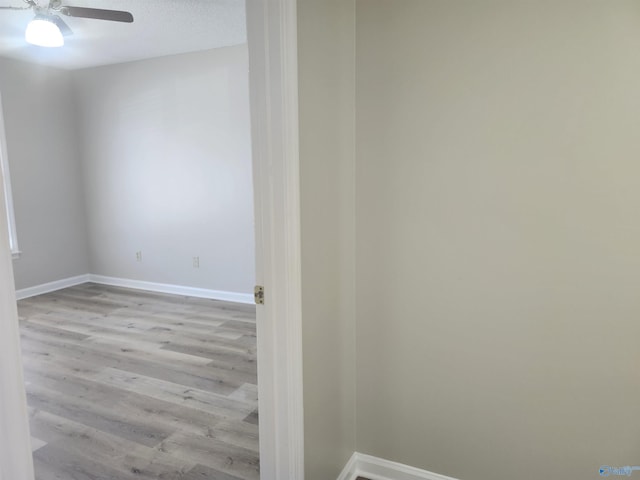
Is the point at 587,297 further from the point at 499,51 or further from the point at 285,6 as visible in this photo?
the point at 285,6

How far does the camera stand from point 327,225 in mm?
1660

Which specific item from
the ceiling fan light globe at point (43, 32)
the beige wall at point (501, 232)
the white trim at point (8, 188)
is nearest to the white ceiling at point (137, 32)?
the ceiling fan light globe at point (43, 32)

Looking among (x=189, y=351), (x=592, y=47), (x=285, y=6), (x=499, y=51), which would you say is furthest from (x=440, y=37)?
(x=189, y=351)

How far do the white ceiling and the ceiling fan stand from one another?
17cm

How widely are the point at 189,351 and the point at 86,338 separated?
3.39 feet

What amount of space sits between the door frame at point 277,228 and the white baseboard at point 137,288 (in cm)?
319

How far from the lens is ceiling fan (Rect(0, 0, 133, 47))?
9.49ft

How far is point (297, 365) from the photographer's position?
1.48 metres

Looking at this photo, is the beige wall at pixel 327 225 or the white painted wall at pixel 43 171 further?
the white painted wall at pixel 43 171

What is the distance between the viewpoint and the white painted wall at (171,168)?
4.43m

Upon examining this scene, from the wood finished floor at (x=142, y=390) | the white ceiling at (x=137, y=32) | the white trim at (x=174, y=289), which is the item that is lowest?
the wood finished floor at (x=142, y=390)

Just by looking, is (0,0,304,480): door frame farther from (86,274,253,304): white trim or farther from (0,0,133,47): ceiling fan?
(86,274,253,304): white trim

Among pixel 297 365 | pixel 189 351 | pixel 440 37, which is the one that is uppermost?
pixel 440 37

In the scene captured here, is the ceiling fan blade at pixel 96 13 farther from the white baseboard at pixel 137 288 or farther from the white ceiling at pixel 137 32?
the white baseboard at pixel 137 288
